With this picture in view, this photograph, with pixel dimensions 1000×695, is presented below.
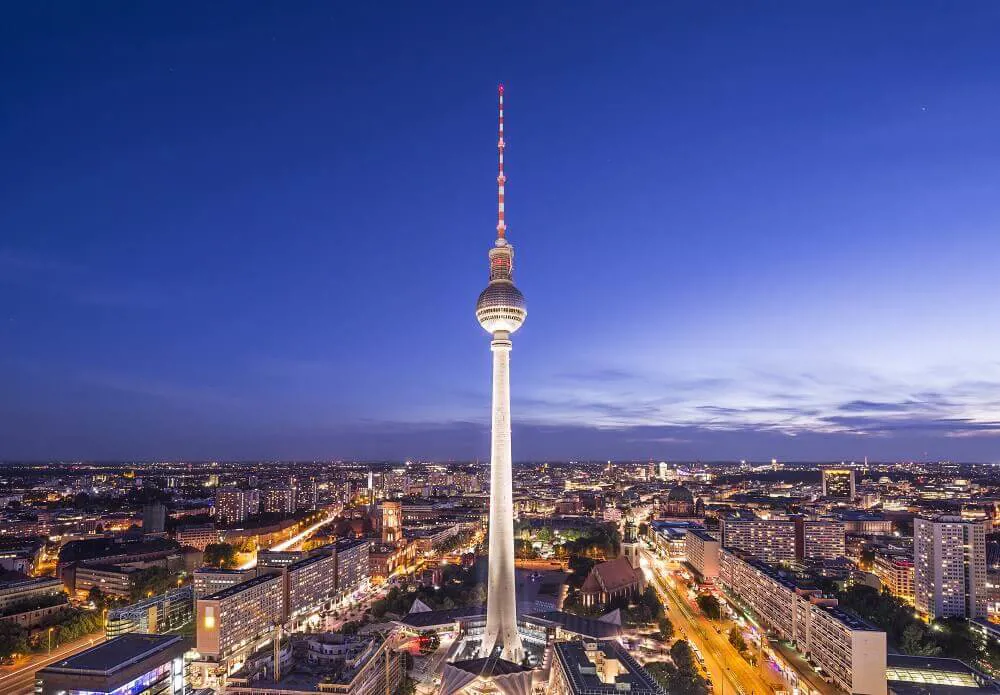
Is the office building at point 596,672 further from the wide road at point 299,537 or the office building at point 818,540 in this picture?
the office building at point 818,540

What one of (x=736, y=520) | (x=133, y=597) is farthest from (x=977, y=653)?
(x=133, y=597)

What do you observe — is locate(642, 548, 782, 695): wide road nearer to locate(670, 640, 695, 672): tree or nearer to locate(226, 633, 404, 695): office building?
locate(670, 640, 695, 672): tree

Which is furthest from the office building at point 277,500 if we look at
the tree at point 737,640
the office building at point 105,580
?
the tree at point 737,640

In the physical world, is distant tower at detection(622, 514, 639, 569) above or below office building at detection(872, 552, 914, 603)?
below

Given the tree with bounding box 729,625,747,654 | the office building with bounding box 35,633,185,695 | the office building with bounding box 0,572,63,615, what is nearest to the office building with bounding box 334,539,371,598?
the office building with bounding box 0,572,63,615

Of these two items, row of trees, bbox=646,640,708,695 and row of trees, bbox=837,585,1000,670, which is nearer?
row of trees, bbox=646,640,708,695

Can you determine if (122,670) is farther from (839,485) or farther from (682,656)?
(839,485)

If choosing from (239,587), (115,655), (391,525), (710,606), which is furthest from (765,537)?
(115,655)
